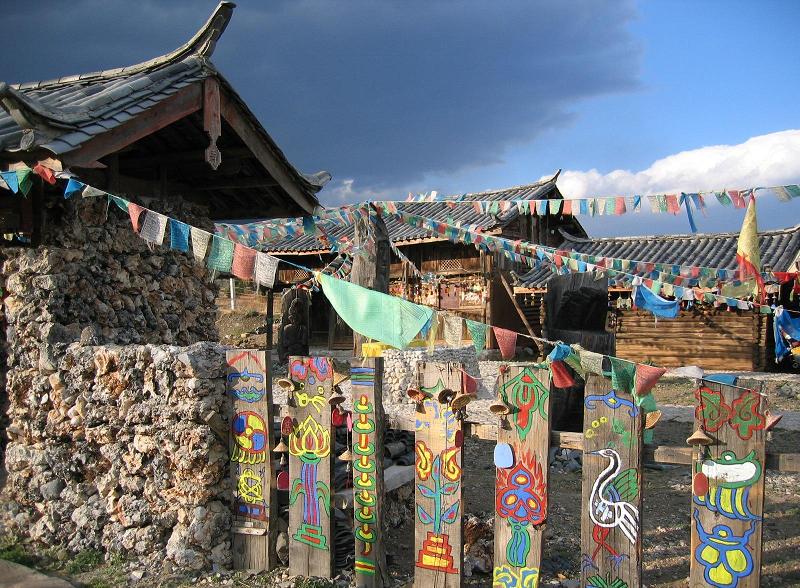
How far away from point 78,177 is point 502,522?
490 centimetres

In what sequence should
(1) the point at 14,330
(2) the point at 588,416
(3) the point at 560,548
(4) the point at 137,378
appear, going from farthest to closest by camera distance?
(1) the point at 14,330 < (3) the point at 560,548 < (4) the point at 137,378 < (2) the point at 588,416

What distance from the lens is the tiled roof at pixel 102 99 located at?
15.5 feet

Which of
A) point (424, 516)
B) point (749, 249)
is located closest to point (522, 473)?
point (424, 516)

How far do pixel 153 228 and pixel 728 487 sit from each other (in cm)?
444

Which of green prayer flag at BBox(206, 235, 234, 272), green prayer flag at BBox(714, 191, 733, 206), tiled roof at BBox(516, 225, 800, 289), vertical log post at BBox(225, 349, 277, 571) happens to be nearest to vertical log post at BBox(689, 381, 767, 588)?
vertical log post at BBox(225, 349, 277, 571)

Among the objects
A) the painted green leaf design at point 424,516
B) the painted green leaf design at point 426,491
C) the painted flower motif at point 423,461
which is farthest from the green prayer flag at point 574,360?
the painted green leaf design at point 424,516

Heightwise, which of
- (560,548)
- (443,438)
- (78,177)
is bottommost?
(560,548)

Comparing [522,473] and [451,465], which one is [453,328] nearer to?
[451,465]

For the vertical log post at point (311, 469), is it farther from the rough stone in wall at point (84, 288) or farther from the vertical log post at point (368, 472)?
the rough stone in wall at point (84, 288)

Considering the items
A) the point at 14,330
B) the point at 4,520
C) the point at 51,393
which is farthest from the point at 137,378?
the point at 4,520

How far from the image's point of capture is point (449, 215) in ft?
72.0

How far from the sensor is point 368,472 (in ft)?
13.9

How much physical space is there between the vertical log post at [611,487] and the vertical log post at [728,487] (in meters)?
0.30

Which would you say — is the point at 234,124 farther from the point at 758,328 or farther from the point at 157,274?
the point at 758,328
